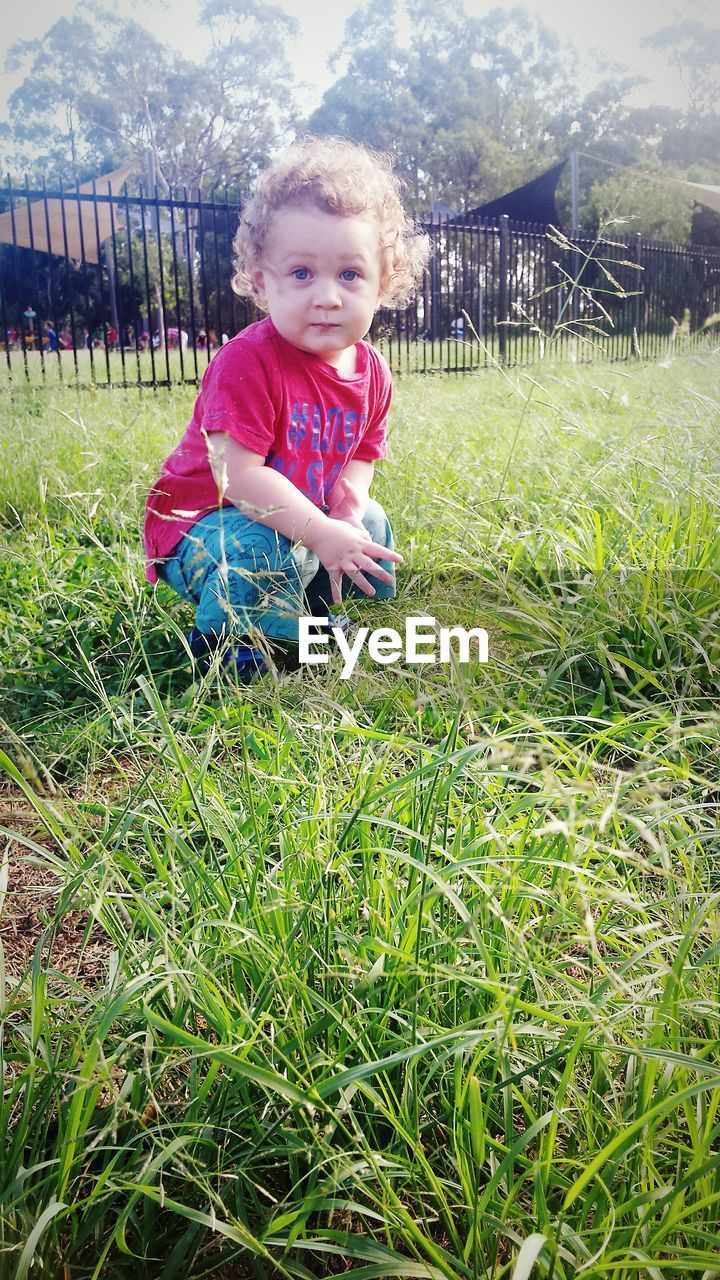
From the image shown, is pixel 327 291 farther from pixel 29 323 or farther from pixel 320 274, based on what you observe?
pixel 29 323

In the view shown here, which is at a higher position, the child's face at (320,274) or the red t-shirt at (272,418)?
the child's face at (320,274)

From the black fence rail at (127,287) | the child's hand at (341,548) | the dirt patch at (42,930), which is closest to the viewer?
the dirt patch at (42,930)

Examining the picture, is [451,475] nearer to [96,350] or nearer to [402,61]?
[96,350]

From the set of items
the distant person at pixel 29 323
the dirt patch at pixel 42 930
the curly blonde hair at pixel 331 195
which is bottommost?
the dirt patch at pixel 42 930

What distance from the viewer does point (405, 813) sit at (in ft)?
3.22

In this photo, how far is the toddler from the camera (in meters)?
1.74

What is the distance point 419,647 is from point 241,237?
96 cm

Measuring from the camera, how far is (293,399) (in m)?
1.88

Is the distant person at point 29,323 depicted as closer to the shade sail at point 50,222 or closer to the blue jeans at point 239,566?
the shade sail at point 50,222

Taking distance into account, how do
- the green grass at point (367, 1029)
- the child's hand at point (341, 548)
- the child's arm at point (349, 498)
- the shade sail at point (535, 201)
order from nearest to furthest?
1. the green grass at point (367, 1029)
2. the child's hand at point (341, 548)
3. the child's arm at point (349, 498)
4. the shade sail at point (535, 201)

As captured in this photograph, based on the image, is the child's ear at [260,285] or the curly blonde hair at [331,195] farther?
the child's ear at [260,285]

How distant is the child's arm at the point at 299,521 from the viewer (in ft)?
5.41

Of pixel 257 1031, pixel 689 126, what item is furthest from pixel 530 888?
pixel 689 126

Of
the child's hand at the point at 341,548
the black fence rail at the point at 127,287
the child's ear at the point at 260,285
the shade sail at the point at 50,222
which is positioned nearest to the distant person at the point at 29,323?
Result: the black fence rail at the point at 127,287
